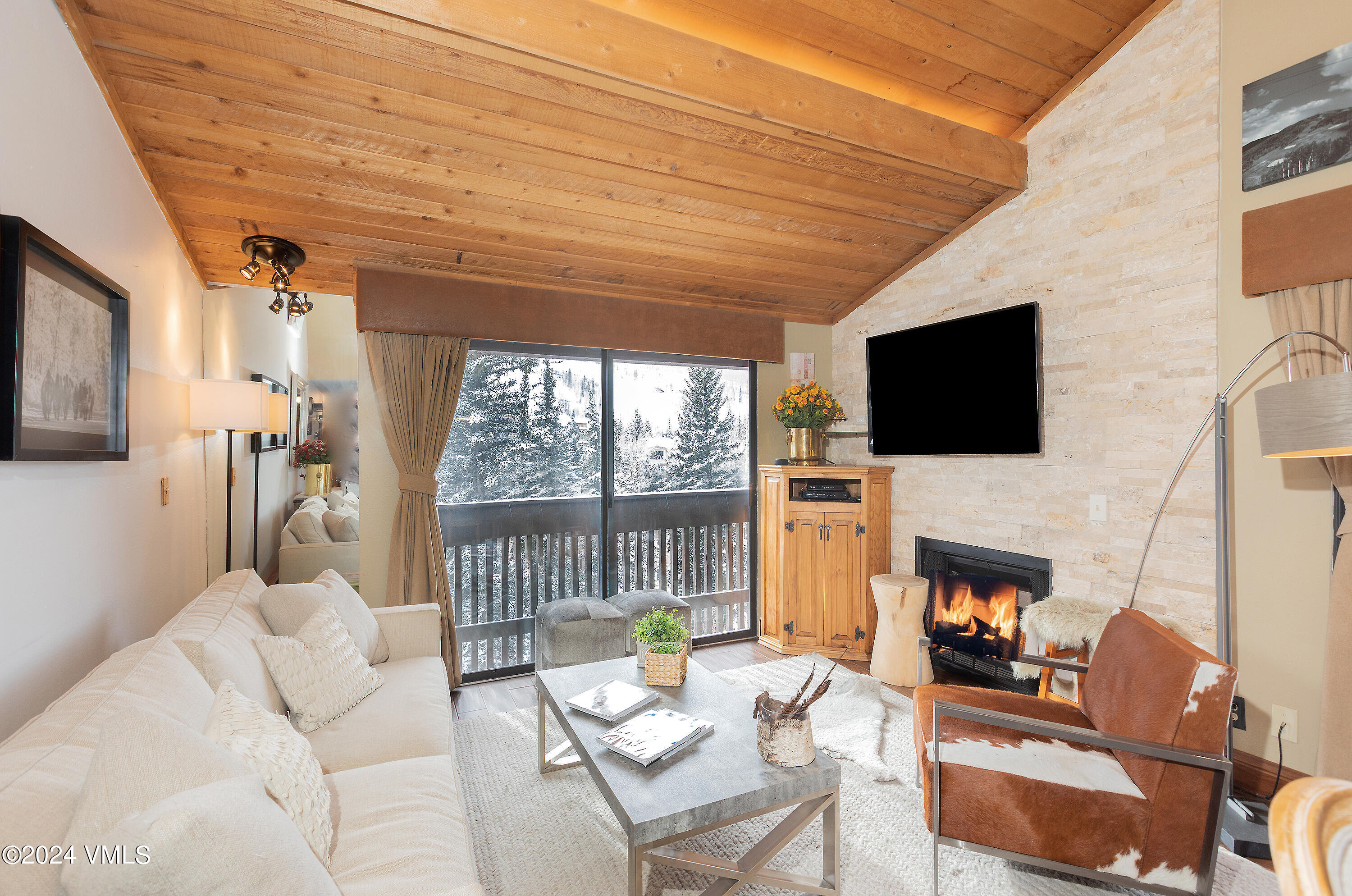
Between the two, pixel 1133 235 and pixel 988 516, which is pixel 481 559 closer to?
pixel 988 516

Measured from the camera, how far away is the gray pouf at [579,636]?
3355 millimetres

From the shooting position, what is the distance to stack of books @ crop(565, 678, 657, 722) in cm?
210

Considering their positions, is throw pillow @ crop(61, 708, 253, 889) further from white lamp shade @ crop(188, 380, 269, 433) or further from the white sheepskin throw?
the white sheepskin throw

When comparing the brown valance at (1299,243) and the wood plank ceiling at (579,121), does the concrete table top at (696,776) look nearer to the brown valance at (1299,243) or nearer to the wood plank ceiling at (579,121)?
the wood plank ceiling at (579,121)

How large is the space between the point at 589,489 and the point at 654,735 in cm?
224

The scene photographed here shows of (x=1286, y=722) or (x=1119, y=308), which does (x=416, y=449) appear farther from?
(x=1286, y=722)

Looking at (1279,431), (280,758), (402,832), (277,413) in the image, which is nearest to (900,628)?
(1279,431)

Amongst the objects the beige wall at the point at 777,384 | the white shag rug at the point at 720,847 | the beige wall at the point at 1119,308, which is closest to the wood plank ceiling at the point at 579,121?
the beige wall at the point at 1119,308

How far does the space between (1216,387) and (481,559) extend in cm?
378

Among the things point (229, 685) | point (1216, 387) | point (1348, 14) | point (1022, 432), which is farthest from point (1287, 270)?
point (229, 685)

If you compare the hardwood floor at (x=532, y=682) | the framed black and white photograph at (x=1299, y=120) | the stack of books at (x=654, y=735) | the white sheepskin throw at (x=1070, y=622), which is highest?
the framed black and white photograph at (x=1299, y=120)

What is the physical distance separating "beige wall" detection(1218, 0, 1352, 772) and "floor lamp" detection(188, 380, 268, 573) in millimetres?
4319

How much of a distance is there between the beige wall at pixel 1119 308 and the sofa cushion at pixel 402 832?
2.99m

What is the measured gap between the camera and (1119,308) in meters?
2.84
